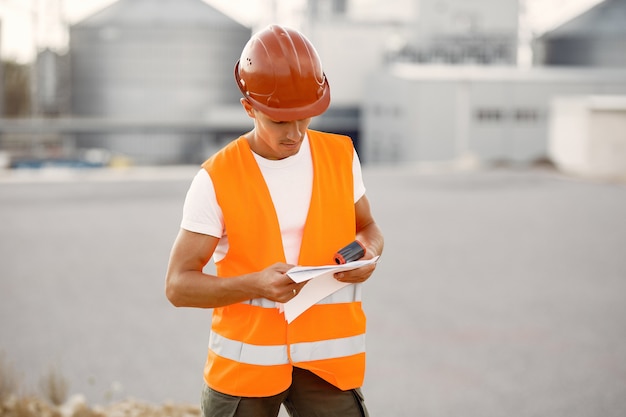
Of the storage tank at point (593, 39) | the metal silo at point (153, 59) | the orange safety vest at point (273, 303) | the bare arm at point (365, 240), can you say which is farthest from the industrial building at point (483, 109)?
the orange safety vest at point (273, 303)

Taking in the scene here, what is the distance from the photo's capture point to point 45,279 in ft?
28.7

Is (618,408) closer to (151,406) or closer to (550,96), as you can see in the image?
(151,406)

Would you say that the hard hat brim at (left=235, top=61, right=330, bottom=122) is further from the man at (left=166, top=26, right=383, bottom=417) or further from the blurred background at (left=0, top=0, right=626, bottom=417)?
the blurred background at (left=0, top=0, right=626, bottom=417)

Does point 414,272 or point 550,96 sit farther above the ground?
point 550,96

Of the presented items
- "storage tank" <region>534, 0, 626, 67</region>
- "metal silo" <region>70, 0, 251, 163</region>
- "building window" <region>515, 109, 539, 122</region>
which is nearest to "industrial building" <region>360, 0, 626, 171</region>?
"building window" <region>515, 109, 539, 122</region>

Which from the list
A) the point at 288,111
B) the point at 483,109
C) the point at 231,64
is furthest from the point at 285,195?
the point at 231,64

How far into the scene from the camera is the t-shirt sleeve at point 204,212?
7.25ft

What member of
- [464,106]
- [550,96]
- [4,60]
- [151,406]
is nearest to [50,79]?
[4,60]

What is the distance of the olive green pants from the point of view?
2316 millimetres

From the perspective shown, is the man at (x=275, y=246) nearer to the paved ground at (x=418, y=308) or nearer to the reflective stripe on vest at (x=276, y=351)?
the reflective stripe on vest at (x=276, y=351)

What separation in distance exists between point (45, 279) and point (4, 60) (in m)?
64.5

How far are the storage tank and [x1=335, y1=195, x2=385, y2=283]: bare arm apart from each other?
57.4 meters

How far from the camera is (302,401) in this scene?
2398 mm

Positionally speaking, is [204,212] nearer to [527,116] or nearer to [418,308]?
[418,308]
